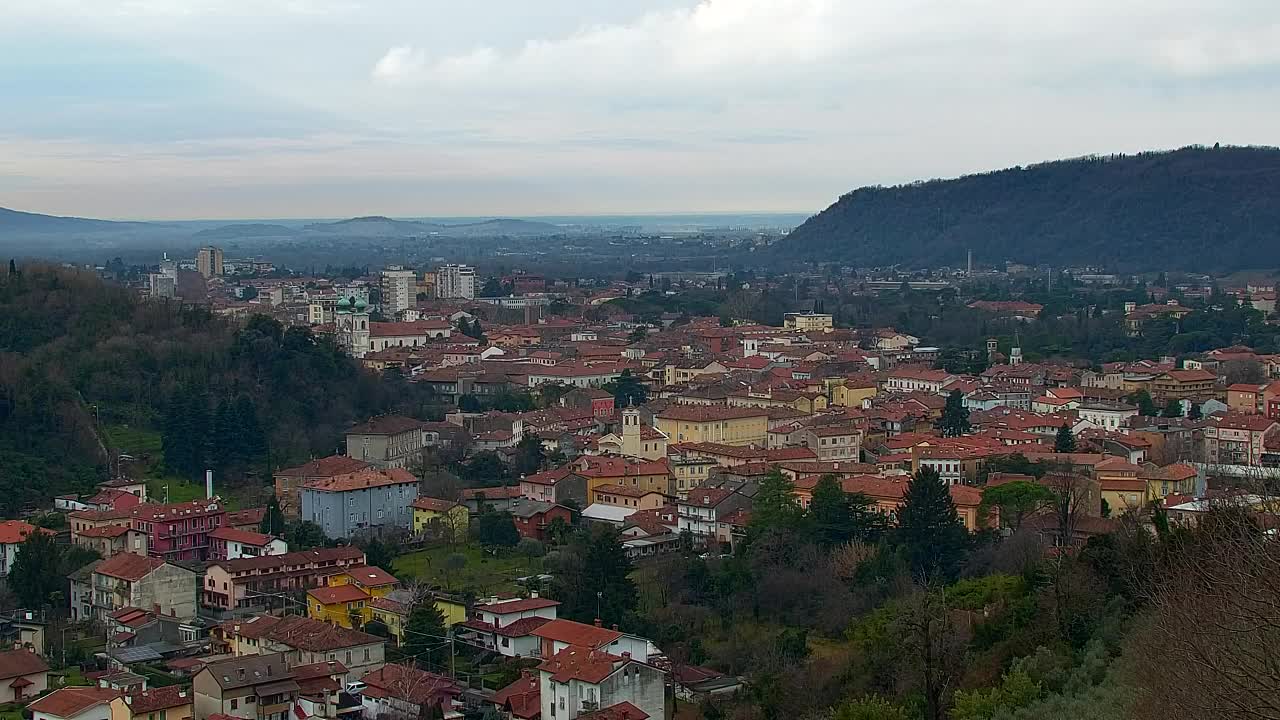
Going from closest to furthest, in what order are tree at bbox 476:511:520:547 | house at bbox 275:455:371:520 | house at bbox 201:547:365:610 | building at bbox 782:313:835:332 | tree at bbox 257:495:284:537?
house at bbox 201:547:365:610 → tree at bbox 476:511:520:547 → tree at bbox 257:495:284:537 → house at bbox 275:455:371:520 → building at bbox 782:313:835:332

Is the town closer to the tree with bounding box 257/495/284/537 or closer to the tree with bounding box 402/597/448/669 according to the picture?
the tree with bounding box 402/597/448/669

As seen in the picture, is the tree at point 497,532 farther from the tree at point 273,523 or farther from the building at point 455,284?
the building at point 455,284

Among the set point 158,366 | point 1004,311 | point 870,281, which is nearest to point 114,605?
point 158,366

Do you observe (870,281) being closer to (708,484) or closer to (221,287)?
(221,287)

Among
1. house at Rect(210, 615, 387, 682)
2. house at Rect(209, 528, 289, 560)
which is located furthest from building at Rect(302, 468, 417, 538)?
house at Rect(210, 615, 387, 682)

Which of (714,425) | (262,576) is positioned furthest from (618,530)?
(714,425)

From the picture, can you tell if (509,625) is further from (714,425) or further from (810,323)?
(810,323)
